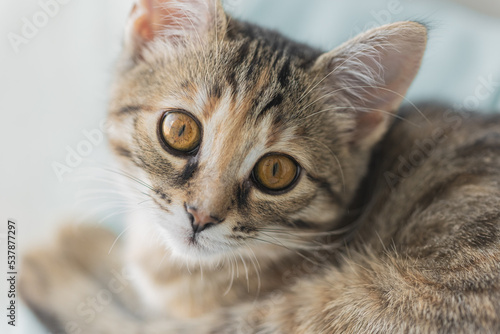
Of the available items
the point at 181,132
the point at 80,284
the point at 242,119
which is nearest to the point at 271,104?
the point at 242,119

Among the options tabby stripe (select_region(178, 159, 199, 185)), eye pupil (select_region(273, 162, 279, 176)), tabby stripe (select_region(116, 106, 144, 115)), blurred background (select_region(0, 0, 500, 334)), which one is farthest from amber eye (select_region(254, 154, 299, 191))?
blurred background (select_region(0, 0, 500, 334))

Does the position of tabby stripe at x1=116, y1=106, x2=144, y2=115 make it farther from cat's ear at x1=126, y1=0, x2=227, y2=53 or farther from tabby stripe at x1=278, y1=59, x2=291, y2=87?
tabby stripe at x1=278, y1=59, x2=291, y2=87

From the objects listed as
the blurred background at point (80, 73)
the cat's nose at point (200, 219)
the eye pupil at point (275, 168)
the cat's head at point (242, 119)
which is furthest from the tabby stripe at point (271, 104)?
the blurred background at point (80, 73)

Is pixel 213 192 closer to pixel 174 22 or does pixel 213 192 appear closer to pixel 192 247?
pixel 192 247

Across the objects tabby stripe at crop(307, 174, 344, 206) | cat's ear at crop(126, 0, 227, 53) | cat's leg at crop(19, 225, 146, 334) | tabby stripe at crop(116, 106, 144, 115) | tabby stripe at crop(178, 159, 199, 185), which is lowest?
cat's leg at crop(19, 225, 146, 334)

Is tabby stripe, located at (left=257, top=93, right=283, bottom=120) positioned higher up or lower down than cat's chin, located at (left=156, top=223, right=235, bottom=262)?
higher up

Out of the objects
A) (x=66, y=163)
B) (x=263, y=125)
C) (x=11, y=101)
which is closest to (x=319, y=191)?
(x=263, y=125)

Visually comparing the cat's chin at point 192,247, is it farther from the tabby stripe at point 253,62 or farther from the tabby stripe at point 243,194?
the tabby stripe at point 253,62
